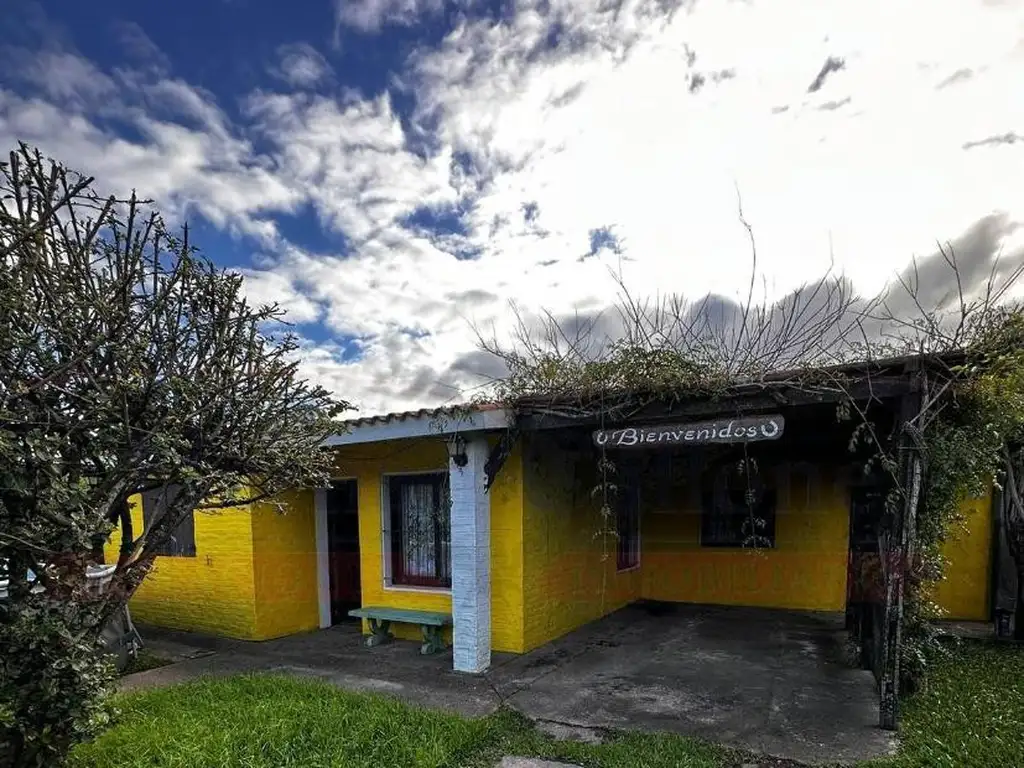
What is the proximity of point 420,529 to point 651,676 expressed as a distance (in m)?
3.31

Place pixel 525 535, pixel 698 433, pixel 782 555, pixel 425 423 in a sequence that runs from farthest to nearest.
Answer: pixel 782 555 < pixel 525 535 < pixel 425 423 < pixel 698 433

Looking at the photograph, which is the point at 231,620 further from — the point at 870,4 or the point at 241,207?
the point at 870,4

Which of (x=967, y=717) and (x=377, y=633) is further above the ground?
(x=967, y=717)

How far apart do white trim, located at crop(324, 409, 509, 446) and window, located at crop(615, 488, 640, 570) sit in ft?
13.2

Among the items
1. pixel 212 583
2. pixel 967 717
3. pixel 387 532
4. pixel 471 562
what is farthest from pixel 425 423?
pixel 967 717

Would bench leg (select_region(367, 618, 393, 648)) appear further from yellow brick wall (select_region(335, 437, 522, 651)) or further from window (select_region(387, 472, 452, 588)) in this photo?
window (select_region(387, 472, 452, 588))

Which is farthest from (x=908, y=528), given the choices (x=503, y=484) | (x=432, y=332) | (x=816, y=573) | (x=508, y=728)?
(x=432, y=332)

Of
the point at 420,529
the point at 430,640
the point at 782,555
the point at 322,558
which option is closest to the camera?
the point at 430,640

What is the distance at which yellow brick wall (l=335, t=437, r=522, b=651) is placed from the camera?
22.3 ft

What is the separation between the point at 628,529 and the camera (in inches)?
383

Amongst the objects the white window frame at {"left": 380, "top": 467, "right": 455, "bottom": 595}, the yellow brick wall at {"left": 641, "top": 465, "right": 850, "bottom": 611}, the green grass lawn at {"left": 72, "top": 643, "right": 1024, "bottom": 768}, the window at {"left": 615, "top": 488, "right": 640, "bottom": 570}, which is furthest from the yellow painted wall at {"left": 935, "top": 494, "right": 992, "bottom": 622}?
the white window frame at {"left": 380, "top": 467, "right": 455, "bottom": 595}

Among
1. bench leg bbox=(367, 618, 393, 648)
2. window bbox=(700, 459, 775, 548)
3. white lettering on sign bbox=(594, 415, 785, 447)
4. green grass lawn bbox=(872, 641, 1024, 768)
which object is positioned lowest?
bench leg bbox=(367, 618, 393, 648)

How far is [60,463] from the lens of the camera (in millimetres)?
3068

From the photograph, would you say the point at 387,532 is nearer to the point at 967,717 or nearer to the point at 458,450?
the point at 458,450
